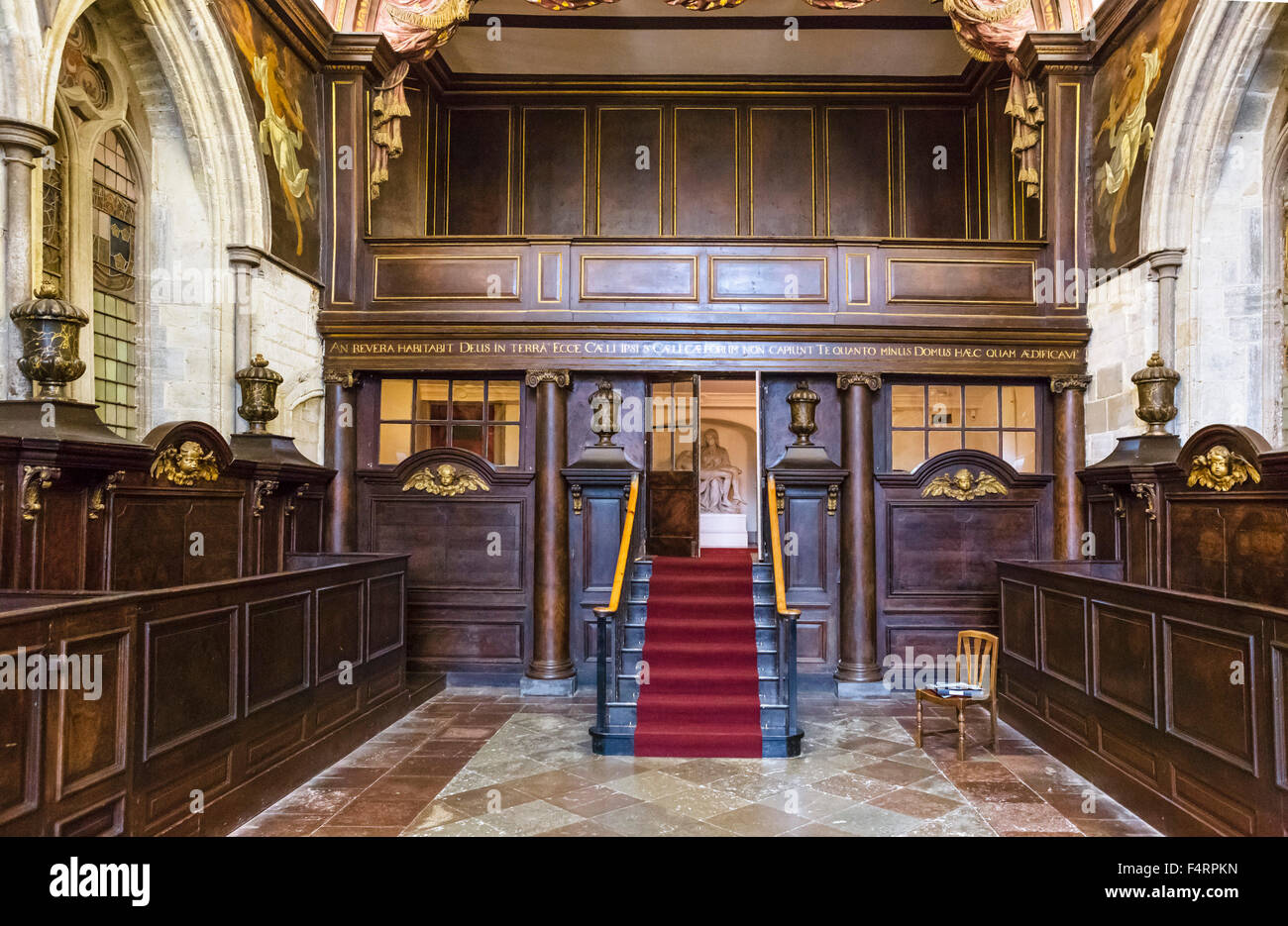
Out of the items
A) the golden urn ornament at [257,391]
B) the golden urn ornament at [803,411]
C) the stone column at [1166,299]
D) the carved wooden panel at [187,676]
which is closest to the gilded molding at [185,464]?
the golden urn ornament at [257,391]

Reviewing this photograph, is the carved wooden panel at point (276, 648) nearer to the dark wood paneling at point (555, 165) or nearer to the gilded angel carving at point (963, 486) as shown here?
the gilded angel carving at point (963, 486)

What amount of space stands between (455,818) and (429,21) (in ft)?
22.3

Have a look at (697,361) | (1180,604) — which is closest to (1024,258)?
(697,361)

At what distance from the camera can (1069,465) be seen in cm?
773

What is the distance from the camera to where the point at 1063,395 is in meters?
7.82

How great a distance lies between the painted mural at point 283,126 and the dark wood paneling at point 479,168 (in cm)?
217

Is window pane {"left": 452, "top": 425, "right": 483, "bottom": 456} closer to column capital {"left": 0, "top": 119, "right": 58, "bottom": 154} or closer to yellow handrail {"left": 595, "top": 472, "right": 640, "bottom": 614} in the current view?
yellow handrail {"left": 595, "top": 472, "right": 640, "bottom": 614}

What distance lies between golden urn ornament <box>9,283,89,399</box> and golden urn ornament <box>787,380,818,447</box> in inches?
212

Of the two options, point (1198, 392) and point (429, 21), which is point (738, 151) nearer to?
point (429, 21)

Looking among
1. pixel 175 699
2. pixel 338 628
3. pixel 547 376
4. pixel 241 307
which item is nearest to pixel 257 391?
pixel 241 307

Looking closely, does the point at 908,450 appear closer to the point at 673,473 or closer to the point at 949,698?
the point at 673,473

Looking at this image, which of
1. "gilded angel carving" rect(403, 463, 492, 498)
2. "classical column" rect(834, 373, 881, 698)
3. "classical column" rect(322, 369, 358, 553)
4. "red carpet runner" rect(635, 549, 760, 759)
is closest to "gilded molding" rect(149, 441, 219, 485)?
"classical column" rect(322, 369, 358, 553)

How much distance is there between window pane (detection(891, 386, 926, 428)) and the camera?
816 centimetres

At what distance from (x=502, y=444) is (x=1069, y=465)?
509cm
